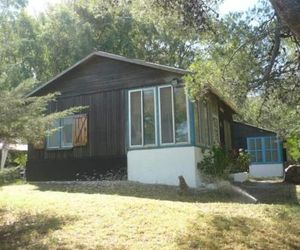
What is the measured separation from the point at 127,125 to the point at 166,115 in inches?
68.1

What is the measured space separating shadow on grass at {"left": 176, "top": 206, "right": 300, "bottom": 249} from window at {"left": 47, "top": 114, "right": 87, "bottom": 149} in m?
9.28

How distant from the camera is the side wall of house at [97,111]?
17.1 m

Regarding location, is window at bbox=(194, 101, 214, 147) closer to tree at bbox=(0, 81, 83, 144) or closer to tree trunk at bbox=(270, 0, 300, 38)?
tree at bbox=(0, 81, 83, 144)

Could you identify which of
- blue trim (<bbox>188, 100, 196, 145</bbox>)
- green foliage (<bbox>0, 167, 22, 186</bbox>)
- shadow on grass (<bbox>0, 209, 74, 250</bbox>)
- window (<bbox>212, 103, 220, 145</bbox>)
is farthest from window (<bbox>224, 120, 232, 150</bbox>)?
green foliage (<bbox>0, 167, 22, 186</bbox>)

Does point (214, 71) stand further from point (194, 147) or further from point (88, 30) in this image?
point (88, 30)

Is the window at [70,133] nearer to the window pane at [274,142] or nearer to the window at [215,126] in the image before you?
the window at [215,126]

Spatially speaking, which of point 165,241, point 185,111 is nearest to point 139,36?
point 185,111

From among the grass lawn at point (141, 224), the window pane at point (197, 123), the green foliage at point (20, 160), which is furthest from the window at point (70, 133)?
the green foliage at point (20, 160)

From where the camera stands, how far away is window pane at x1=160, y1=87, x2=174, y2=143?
15.9m

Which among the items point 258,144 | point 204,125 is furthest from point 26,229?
point 258,144

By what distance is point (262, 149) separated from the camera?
2686 centimetres

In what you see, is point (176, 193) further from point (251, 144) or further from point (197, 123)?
point (251, 144)

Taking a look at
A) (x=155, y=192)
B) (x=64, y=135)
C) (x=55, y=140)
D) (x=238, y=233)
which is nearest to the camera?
(x=238, y=233)

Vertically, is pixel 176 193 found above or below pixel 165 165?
below
